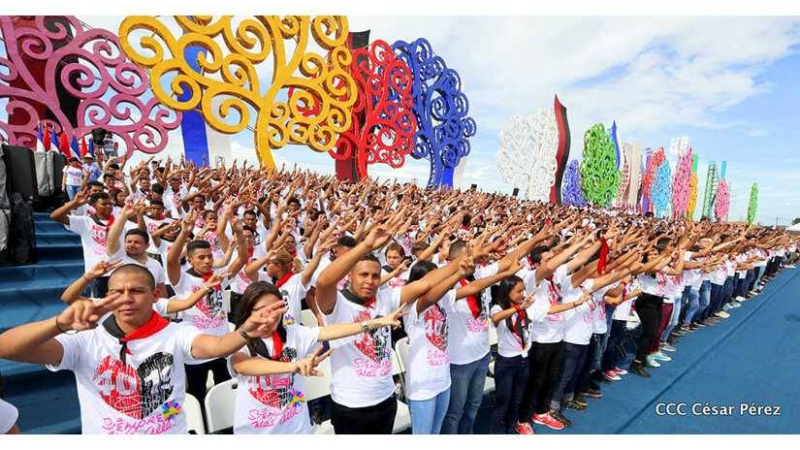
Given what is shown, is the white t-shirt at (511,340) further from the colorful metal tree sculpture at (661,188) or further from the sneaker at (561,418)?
the colorful metal tree sculpture at (661,188)

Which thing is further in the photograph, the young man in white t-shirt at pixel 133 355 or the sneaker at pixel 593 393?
the sneaker at pixel 593 393

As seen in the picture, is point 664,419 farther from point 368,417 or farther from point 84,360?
point 84,360

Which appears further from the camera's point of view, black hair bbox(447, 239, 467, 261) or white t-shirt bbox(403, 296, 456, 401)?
black hair bbox(447, 239, 467, 261)

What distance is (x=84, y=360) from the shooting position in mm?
1583

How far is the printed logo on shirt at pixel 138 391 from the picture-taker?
160 centimetres

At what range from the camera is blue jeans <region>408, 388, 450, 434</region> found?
242 centimetres

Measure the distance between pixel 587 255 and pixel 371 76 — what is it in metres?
12.4

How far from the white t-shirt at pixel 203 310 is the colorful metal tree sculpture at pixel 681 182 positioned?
36051 millimetres

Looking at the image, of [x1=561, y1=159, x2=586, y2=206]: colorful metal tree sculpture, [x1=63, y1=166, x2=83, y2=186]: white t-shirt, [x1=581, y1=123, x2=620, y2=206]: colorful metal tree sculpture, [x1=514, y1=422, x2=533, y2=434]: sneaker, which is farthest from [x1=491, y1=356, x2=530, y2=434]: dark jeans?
[x1=581, y1=123, x2=620, y2=206]: colorful metal tree sculpture

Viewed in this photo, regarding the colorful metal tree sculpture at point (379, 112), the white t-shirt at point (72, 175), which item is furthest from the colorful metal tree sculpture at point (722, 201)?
the white t-shirt at point (72, 175)

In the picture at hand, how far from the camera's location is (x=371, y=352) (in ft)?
7.14

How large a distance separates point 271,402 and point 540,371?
2.37 m

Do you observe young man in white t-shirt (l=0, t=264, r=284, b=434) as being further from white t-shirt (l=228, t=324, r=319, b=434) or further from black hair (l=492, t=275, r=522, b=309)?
black hair (l=492, t=275, r=522, b=309)

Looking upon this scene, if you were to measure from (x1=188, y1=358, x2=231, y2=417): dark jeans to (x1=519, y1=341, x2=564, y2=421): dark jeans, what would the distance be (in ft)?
8.00
